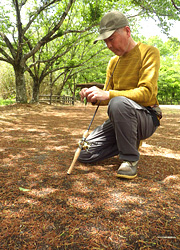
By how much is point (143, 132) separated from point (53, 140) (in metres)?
1.89

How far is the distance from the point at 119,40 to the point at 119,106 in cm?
71

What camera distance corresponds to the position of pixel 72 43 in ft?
37.3

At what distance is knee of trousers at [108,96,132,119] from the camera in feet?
5.90

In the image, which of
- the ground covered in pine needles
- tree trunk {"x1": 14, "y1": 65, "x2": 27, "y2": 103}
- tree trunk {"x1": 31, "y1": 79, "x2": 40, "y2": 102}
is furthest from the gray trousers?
tree trunk {"x1": 31, "y1": 79, "x2": 40, "y2": 102}

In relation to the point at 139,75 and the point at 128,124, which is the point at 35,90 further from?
the point at 128,124

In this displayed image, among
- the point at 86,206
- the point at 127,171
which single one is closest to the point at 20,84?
the point at 127,171

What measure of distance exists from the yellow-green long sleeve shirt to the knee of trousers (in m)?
0.05

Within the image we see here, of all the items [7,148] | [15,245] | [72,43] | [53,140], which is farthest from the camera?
[72,43]

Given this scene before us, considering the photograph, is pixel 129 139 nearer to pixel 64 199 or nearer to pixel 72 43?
pixel 64 199

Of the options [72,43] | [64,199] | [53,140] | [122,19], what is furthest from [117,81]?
[72,43]

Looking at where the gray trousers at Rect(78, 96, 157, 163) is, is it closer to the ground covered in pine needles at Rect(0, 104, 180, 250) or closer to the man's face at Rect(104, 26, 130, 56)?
the ground covered in pine needles at Rect(0, 104, 180, 250)

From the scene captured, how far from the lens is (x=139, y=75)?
1993 mm

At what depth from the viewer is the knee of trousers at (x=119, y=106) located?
1.80 metres

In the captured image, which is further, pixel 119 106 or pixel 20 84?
pixel 20 84
